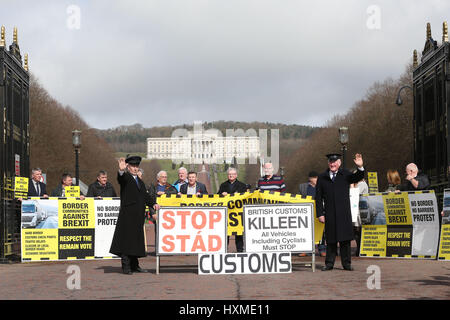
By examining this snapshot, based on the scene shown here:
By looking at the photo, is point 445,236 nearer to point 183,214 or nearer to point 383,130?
point 183,214

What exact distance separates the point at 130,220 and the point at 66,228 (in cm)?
406

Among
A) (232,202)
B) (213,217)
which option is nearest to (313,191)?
(232,202)

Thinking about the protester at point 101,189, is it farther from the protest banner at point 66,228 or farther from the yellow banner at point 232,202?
the yellow banner at point 232,202

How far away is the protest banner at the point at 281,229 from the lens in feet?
41.6

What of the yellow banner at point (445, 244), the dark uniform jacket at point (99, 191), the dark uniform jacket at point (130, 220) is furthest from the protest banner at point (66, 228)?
the yellow banner at point (445, 244)

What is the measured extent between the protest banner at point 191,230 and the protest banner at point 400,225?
16.1ft

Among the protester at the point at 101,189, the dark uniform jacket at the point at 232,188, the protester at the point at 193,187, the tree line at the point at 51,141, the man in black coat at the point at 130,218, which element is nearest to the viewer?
the man in black coat at the point at 130,218

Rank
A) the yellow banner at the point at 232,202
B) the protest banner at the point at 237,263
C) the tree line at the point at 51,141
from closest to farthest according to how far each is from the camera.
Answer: the protest banner at the point at 237,263, the yellow banner at the point at 232,202, the tree line at the point at 51,141

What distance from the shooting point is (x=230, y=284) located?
10727 mm

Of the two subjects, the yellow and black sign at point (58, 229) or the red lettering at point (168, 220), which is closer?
the red lettering at point (168, 220)

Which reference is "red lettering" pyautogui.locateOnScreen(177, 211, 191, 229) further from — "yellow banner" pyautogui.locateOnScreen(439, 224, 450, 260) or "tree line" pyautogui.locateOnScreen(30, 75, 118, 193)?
"tree line" pyautogui.locateOnScreen(30, 75, 118, 193)

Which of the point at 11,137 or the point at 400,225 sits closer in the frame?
the point at 400,225
